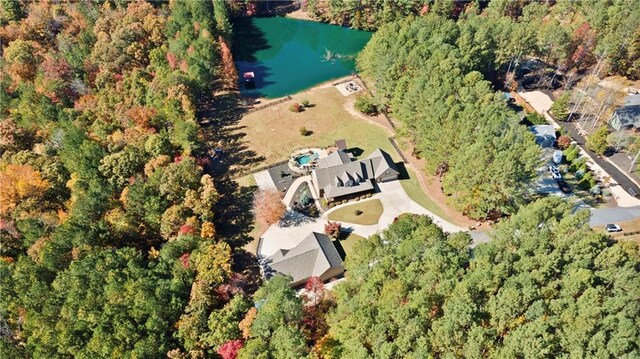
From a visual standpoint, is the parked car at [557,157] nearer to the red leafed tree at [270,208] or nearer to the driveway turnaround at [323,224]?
the driveway turnaround at [323,224]

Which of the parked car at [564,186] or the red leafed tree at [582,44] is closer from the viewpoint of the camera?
the parked car at [564,186]

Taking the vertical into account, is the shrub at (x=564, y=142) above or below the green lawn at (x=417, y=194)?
above

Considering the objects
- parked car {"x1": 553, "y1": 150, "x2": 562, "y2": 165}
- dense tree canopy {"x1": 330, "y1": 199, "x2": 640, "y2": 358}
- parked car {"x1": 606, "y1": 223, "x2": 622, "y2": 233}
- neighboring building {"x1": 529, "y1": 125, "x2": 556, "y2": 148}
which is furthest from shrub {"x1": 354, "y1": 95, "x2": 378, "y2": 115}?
parked car {"x1": 606, "y1": 223, "x2": 622, "y2": 233}

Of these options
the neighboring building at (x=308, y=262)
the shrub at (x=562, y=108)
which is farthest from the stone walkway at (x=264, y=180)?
the shrub at (x=562, y=108)

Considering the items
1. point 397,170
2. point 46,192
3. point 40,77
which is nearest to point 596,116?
point 397,170

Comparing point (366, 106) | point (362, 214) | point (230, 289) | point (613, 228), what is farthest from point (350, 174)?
point (613, 228)
